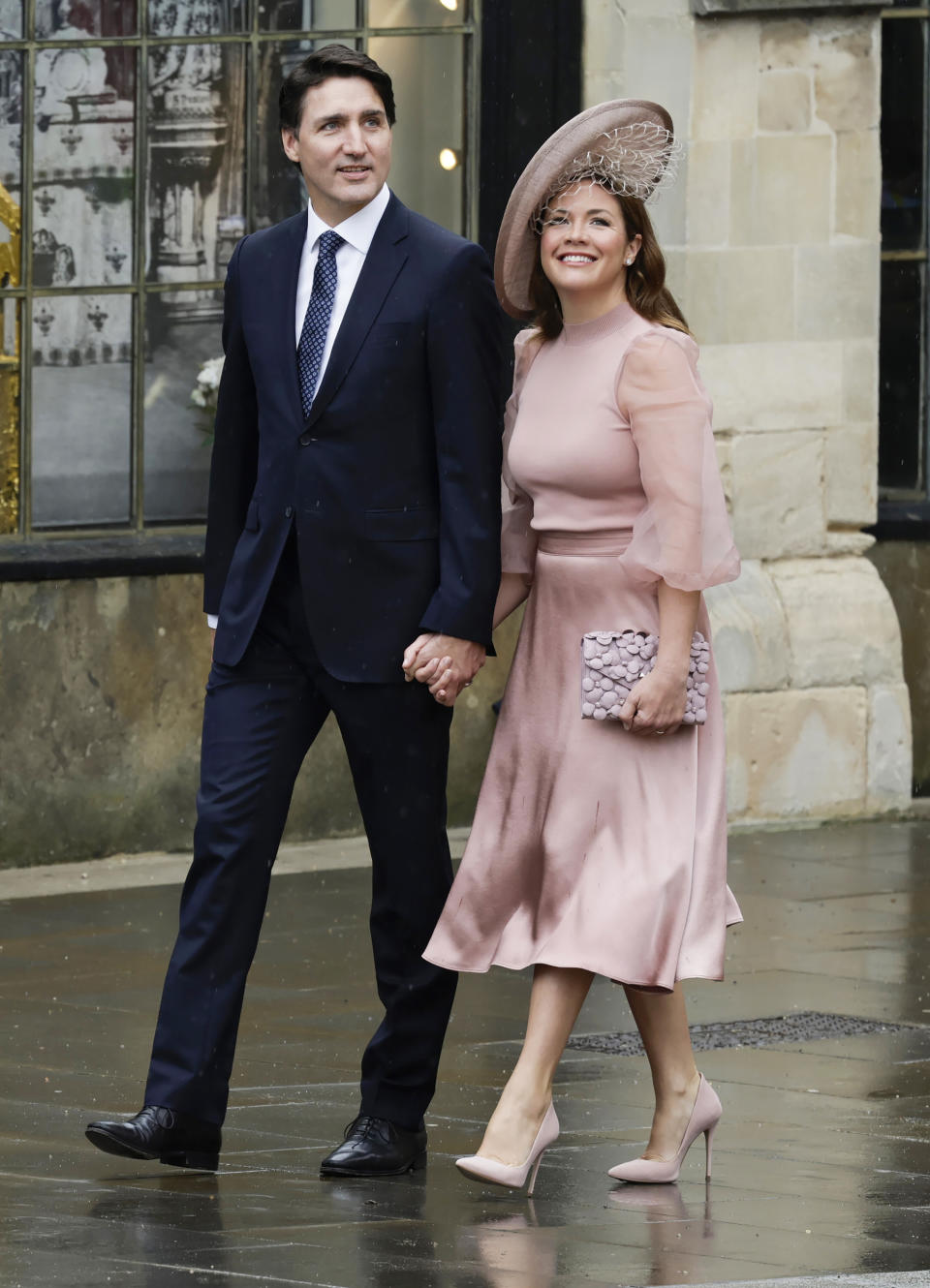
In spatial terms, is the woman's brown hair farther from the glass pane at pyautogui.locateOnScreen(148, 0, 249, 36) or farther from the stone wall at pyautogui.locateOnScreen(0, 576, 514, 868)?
the glass pane at pyautogui.locateOnScreen(148, 0, 249, 36)

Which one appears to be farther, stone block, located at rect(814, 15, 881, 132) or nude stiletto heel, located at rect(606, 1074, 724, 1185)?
stone block, located at rect(814, 15, 881, 132)

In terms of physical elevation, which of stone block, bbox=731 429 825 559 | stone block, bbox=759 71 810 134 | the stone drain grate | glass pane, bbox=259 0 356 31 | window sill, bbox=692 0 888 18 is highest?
window sill, bbox=692 0 888 18

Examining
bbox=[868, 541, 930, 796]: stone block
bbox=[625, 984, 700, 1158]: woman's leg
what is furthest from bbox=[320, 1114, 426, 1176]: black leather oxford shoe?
bbox=[868, 541, 930, 796]: stone block

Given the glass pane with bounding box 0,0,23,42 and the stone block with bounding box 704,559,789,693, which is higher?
the glass pane with bounding box 0,0,23,42

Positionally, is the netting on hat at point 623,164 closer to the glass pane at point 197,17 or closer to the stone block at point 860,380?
the glass pane at point 197,17

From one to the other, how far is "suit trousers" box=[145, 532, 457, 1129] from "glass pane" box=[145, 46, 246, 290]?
16.3ft

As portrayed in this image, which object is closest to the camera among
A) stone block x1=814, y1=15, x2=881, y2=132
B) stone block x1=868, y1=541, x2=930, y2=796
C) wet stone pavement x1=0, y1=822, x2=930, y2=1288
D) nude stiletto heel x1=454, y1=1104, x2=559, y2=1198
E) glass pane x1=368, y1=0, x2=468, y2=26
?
wet stone pavement x1=0, y1=822, x2=930, y2=1288

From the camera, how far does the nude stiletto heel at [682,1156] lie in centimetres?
566

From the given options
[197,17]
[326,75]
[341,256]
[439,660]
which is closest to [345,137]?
[326,75]

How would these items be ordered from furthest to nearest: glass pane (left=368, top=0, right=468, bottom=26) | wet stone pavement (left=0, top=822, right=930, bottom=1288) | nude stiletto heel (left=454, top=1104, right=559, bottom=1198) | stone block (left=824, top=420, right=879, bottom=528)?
stone block (left=824, top=420, right=879, bottom=528)
glass pane (left=368, top=0, right=468, bottom=26)
nude stiletto heel (left=454, top=1104, right=559, bottom=1198)
wet stone pavement (left=0, top=822, right=930, bottom=1288)

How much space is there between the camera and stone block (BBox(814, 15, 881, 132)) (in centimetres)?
1127

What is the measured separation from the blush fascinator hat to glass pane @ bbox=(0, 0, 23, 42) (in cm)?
484

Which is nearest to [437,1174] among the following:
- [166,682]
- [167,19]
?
[166,682]

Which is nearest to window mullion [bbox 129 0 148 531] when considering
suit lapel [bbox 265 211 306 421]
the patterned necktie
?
suit lapel [bbox 265 211 306 421]
